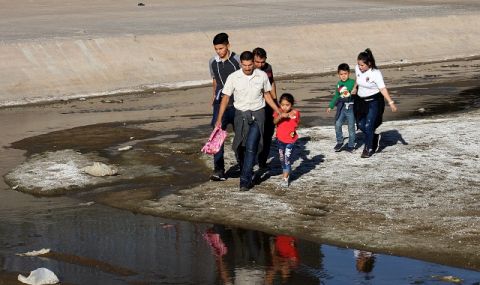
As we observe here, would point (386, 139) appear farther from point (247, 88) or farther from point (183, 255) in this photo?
point (183, 255)

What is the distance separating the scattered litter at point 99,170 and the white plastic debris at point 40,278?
4989 millimetres

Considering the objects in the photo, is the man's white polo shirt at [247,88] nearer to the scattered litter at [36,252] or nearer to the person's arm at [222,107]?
the person's arm at [222,107]

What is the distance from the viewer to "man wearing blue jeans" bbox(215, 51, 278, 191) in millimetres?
13070

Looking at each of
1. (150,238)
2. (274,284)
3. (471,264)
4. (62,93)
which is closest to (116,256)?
(150,238)

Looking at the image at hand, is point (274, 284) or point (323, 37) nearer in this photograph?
point (274, 284)

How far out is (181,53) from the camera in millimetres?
29672

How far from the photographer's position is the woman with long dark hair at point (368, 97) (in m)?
15.0

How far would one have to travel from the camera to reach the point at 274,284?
9344mm

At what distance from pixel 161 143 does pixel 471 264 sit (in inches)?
315

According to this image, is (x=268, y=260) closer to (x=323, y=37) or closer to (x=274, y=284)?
(x=274, y=284)

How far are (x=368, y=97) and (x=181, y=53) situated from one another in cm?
1499

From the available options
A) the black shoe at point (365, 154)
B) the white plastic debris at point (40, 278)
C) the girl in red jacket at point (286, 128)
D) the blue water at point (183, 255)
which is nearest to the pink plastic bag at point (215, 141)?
the girl in red jacket at point (286, 128)

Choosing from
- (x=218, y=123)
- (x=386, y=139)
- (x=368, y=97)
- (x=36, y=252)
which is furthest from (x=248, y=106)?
(x=386, y=139)

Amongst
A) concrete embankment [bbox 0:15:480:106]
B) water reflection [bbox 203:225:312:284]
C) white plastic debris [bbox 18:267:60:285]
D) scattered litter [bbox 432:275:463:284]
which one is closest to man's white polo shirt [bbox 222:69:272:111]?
water reflection [bbox 203:225:312:284]
